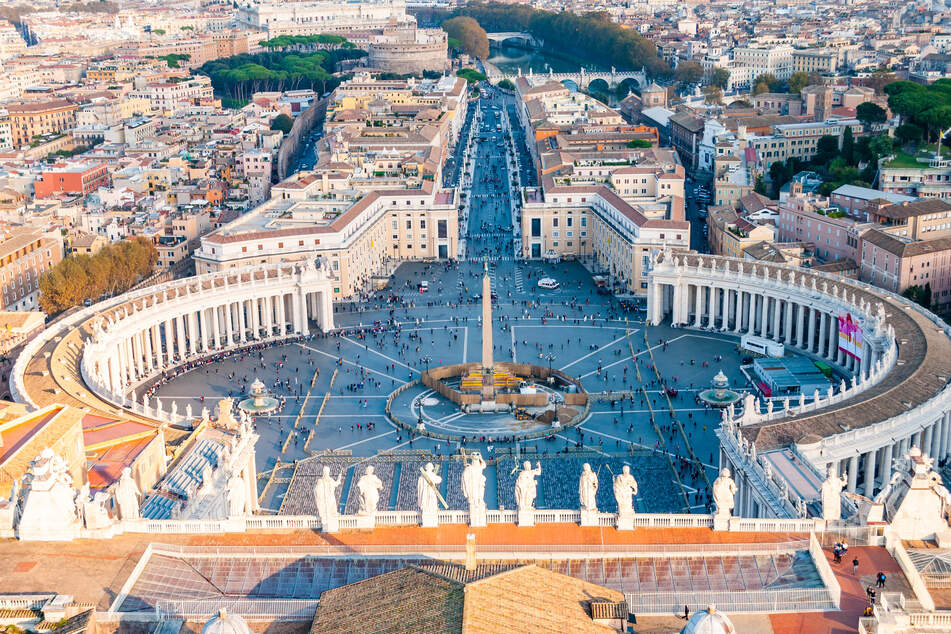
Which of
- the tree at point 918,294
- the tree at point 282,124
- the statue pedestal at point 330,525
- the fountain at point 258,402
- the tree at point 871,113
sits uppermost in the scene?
the tree at point 871,113

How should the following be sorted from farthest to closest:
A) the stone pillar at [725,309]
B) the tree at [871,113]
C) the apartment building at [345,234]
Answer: the tree at [871,113] < the apartment building at [345,234] < the stone pillar at [725,309]

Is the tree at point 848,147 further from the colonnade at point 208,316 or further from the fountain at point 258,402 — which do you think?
the fountain at point 258,402

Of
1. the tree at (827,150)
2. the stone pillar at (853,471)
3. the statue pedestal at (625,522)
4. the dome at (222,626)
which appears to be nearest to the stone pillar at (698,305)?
the stone pillar at (853,471)

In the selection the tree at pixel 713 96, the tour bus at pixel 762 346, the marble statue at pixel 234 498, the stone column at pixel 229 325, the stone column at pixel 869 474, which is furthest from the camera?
the tree at pixel 713 96

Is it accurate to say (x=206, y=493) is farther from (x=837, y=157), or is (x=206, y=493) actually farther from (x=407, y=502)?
(x=837, y=157)

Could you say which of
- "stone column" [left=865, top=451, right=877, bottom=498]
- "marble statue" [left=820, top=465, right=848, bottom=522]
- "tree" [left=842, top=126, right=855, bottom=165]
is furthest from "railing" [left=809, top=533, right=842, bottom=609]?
"tree" [left=842, top=126, right=855, bottom=165]

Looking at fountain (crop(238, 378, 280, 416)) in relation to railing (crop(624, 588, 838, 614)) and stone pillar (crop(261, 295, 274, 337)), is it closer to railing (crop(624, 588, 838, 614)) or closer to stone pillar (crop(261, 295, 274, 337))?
stone pillar (crop(261, 295, 274, 337))

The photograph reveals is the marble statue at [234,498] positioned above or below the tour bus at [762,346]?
above
